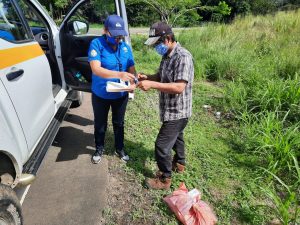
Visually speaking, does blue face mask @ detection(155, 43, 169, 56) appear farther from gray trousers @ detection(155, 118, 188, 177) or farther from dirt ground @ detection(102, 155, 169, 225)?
dirt ground @ detection(102, 155, 169, 225)

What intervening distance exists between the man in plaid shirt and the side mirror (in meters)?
1.81

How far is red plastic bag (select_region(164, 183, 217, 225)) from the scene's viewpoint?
2.51 meters

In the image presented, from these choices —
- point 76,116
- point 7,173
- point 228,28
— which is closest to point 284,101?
point 76,116

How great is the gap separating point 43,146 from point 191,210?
5.06 ft

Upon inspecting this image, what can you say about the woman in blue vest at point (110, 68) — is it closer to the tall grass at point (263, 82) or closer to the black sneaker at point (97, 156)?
the black sneaker at point (97, 156)

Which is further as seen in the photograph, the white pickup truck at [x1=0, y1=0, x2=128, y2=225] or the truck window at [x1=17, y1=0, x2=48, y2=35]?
the truck window at [x1=17, y1=0, x2=48, y2=35]


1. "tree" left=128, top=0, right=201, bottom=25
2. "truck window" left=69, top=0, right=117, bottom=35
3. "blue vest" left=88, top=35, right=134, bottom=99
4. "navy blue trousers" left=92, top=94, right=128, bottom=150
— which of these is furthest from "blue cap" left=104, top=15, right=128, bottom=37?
"tree" left=128, top=0, right=201, bottom=25

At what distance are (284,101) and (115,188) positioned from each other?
297 cm

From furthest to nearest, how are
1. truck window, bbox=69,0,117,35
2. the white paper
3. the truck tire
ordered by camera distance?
truck window, bbox=69,0,117,35 < the white paper < the truck tire

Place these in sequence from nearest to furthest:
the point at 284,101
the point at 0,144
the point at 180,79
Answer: the point at 0,144 → the point at 180,79 → the point at 284,101

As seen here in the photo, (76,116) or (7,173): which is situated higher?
(7,173)

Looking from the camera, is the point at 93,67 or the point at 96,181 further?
the point at 96,181

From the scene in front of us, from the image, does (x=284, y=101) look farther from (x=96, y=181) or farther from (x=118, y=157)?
(x=96, y=181)

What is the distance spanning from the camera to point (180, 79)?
2410 mm
